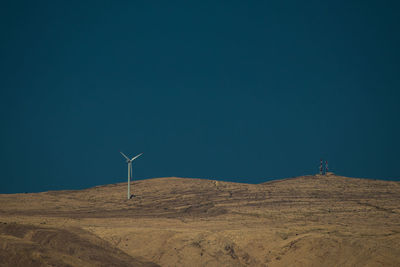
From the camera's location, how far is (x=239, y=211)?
49594 mm

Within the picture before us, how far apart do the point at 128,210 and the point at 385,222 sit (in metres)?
27.5

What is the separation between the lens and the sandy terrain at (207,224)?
2956 cm

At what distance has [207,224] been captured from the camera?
41.7m

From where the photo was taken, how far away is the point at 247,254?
3119 centimetres

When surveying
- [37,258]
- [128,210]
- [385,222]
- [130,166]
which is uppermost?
[130,166]

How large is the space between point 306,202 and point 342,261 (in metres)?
24.8

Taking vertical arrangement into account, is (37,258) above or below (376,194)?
below

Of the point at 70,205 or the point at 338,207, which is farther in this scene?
the point at 70,205

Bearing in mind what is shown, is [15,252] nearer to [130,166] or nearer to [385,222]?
[385,222]

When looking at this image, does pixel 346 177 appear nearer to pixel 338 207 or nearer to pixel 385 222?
pixel 338 207

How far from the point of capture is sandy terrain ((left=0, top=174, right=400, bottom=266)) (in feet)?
97.0

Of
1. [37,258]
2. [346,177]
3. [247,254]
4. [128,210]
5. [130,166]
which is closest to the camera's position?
[37,258]

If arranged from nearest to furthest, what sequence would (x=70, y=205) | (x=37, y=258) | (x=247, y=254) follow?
(x=37, y=258), (x=247, y=254), (x=70, y=205)

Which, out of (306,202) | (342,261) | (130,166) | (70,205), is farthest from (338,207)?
(70,205)
